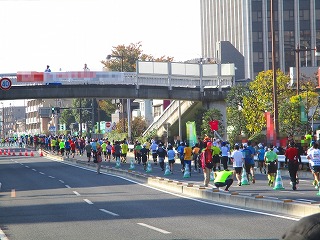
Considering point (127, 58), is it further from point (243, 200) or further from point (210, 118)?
point (243, 200)

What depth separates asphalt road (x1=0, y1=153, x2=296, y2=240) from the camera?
49.1 feet

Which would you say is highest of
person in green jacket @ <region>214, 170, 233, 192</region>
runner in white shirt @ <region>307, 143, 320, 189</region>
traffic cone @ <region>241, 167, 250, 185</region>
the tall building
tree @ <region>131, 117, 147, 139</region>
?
the tall building

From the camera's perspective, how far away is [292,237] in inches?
188

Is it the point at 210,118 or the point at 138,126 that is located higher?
the point at 210,118

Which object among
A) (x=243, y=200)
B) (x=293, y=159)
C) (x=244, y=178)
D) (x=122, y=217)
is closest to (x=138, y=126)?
(x=244, y=178)

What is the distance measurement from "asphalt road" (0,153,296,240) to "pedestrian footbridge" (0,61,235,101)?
26672 mm

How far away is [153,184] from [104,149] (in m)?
26.5

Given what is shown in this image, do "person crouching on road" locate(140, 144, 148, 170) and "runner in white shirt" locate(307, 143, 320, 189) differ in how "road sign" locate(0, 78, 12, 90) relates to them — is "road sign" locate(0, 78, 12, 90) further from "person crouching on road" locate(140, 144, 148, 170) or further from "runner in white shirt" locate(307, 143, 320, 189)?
"runner in white shirt" locate(307, 143, 320, 189)

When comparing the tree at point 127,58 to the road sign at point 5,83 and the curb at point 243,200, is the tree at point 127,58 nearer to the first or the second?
the road sign at point 5,83

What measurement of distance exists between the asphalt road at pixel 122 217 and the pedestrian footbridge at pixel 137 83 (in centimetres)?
2667

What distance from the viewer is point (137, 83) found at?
192 feet

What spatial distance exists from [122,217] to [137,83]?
40.1 meters

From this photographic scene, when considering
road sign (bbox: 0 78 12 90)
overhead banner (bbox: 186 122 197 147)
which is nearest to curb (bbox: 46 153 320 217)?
overhead banner (bbox: 186 122 197 147)

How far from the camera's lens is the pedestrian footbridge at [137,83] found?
187 feet
